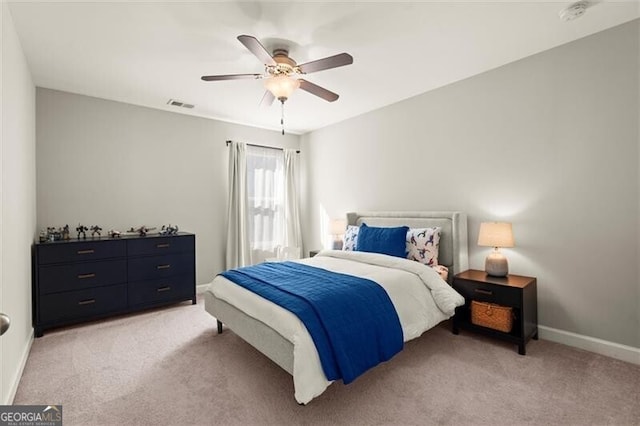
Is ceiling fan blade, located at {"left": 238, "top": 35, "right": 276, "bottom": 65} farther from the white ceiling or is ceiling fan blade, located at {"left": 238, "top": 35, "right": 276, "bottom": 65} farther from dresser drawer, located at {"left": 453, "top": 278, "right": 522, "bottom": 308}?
dresser drawer, located at {"left": 453, "top": 278, "right": 522, "bottom": 308}

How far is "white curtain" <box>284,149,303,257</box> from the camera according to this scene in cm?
526

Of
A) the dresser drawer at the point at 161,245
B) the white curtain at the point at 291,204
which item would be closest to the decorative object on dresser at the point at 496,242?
the white curtain at the point at 291,204

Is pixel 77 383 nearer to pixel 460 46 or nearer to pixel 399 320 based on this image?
pixel 399 320

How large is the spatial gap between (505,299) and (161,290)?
363cm

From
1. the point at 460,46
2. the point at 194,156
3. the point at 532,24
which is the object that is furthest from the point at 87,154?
the point at 532,24

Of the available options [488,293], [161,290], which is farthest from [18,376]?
[488,293]

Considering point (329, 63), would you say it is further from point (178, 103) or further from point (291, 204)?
point (291, 204)

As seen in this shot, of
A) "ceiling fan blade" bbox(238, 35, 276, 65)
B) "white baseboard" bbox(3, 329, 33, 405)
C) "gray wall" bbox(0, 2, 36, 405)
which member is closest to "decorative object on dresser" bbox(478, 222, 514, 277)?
"ceiling fan blade" bbox(238, 35, 276, 65)

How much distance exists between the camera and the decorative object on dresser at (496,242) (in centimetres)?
276

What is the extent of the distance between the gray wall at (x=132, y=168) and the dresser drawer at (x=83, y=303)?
0.84 m

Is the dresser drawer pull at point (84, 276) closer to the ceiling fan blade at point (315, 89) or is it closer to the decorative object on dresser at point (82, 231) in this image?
the decorative object on dresser at point (82, 231)

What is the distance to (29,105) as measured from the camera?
9.70ft

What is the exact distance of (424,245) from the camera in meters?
3.30

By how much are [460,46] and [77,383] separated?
3953 millimetres
